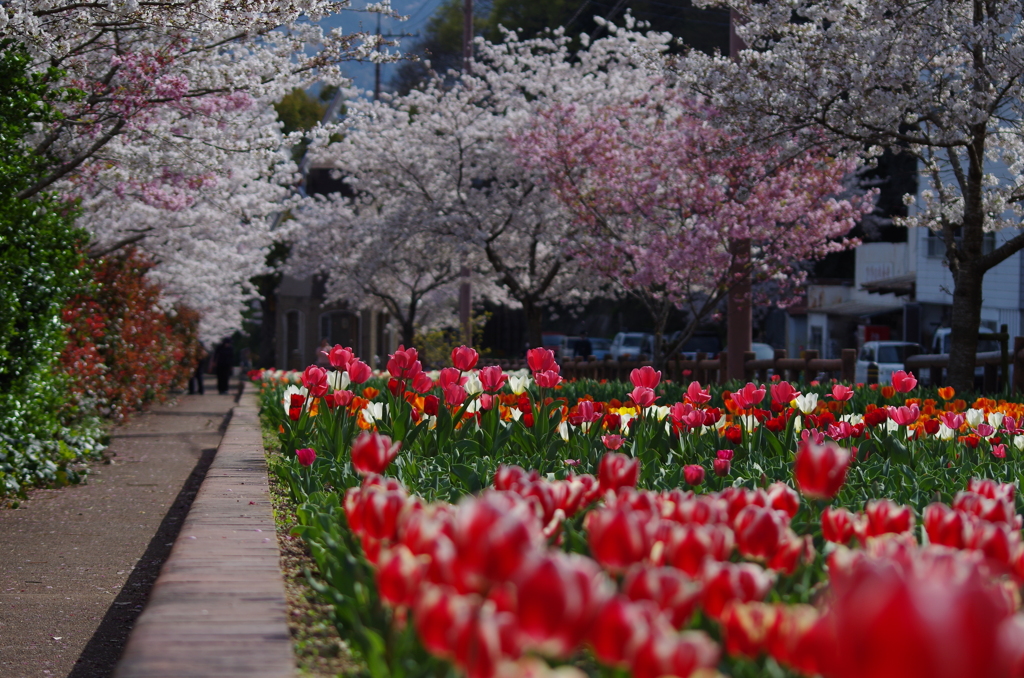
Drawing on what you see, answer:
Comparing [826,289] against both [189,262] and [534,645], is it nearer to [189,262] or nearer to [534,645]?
[189,262]

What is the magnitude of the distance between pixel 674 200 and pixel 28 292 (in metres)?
11.6

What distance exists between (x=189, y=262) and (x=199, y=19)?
1323 cm

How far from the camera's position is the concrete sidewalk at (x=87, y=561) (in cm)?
458

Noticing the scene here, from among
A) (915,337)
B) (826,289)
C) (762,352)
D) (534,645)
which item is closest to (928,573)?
(534,645)

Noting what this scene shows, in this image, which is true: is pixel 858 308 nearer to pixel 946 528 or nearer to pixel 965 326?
pixel 965 326

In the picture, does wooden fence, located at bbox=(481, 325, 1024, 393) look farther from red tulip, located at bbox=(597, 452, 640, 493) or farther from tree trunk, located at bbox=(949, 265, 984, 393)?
red tulip, located at bbox=(597, 452, 640, 493)

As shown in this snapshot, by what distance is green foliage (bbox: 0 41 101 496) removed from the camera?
279 inches

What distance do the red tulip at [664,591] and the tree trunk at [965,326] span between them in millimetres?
10233

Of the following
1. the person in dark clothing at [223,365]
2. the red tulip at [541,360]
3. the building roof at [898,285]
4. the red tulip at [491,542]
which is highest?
the building roof at [898,285]

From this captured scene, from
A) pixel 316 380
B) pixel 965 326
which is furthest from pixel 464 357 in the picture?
pixel 965 326

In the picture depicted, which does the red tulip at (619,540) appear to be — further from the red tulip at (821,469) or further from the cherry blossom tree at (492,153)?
the cherry blossom tree at (492,153)

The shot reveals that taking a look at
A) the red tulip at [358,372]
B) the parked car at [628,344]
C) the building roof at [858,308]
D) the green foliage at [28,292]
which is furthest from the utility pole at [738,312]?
the building roof at [858,308]

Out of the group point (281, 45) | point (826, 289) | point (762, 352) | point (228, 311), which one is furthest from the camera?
point (826, 289)

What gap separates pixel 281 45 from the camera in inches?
440
